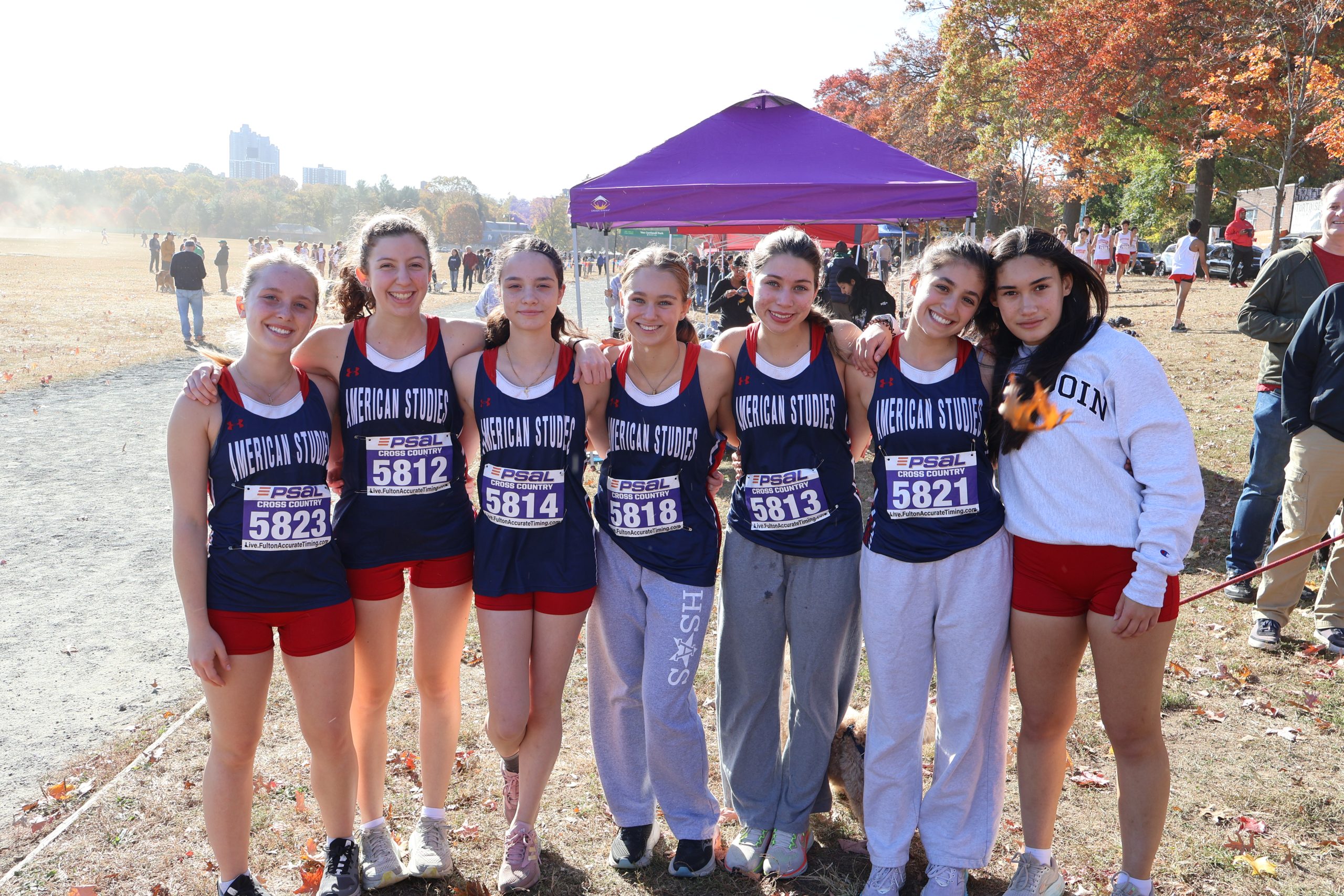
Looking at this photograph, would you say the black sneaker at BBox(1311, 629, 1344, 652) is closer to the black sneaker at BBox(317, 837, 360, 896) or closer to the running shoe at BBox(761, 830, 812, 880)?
the running shoe at BBox(761, 830, 812, 880)

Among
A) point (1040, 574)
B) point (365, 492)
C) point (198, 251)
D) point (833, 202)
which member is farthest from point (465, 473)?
point (198, 251)

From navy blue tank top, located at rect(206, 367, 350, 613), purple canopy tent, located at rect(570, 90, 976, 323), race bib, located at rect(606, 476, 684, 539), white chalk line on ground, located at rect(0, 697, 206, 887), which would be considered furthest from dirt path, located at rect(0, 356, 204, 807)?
purple canopy tent, located at rect(570, 90, 976, 323)

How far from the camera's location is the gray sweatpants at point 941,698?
2645 mm

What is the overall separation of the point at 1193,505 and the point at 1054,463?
1.18 ft

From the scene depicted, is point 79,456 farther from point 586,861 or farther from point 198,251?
point 198,251

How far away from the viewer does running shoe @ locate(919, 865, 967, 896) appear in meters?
2.74

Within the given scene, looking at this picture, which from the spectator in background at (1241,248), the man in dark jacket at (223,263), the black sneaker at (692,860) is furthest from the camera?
the man in dark jacket at (223,263)

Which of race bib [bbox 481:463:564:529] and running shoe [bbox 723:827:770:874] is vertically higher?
race bib [bbox 481:463:564:529]

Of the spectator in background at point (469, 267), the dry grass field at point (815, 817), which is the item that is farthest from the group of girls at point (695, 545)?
the spectator in background at point (469, 267)

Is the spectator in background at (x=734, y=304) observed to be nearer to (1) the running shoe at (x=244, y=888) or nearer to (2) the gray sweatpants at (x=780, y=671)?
(2) the gray sweatpants at (x=780, y=671)

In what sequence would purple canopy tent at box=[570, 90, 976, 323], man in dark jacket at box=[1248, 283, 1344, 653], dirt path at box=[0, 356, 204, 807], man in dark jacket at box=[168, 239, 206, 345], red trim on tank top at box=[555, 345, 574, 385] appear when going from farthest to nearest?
man in dark jacket at box=[168, 239, 206, 345] < purple canopy tent at box=[570, 90, 976, 323] < man in dark jacket at box=[1248, 283, 1344, 653] < dirt path at box=[0, 356, 204, 807] < red trim on tank top at box=[555, 345, 574, 385]

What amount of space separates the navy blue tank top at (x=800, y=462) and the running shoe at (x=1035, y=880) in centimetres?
109

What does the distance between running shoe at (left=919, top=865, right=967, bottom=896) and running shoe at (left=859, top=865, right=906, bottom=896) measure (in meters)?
0.08

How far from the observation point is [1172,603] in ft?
8.19
